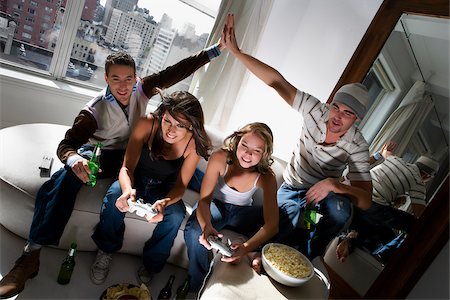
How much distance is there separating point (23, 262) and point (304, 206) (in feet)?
5.09

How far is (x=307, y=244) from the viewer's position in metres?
1.99

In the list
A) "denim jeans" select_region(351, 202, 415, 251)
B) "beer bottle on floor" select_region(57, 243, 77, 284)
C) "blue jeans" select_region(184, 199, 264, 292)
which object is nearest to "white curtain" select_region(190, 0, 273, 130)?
"blue jeans" select_region(184, 199, 264, 292)

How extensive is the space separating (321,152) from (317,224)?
1.48ft

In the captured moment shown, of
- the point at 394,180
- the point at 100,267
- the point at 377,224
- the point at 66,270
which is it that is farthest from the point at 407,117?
→ the point at 66,270

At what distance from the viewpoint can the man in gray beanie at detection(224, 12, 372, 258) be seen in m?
1.89

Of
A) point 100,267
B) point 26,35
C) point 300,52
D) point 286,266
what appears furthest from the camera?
point 300,52

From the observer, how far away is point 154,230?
177 centimetres

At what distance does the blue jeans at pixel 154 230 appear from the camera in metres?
1.64

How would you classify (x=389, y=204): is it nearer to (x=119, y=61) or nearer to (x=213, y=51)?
(x=213, y=51)

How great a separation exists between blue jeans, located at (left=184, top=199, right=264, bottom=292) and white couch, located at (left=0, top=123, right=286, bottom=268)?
14 cm

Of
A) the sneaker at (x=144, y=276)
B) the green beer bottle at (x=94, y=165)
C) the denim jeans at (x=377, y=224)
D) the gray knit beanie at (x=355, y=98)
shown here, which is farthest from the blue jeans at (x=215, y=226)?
the gray knit beanie at (x=355, y=98)

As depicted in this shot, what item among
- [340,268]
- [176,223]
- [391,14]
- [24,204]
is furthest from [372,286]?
[24,204]

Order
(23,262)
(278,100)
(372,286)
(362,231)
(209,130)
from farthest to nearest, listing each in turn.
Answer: (278,100) → (209,130) → (362,231) → (372,286) → (23,262)

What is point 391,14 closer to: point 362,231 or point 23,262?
point 362,231
